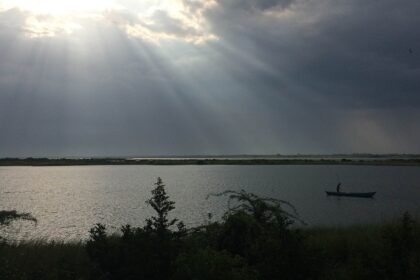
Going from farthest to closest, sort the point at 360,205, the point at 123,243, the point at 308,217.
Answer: the point at 360,205 → the point at 308,217 → the point at 123,243

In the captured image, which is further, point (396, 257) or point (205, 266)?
point (396, 257)

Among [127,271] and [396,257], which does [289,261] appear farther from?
[127,271]

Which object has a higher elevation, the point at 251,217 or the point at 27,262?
the point at 251,217

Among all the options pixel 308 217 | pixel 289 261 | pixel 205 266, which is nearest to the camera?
pixel 205 266

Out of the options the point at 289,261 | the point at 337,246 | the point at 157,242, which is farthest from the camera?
the point at 337,246

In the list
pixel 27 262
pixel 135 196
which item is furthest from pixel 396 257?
pixel 135 196

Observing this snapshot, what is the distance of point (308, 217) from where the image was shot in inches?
1296

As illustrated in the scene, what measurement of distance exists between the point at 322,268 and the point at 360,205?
3986 cm

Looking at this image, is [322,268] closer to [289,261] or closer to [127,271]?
[289,261]

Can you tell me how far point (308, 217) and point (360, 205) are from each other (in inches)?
584

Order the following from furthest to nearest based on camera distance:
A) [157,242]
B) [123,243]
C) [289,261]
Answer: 1. [123,243]
2. [157,242]
3. [289,261]

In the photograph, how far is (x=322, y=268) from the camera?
26.2 feet

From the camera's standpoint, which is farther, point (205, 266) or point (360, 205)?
point (360, 205)

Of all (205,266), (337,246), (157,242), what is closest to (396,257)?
(205,266)
